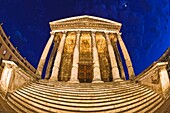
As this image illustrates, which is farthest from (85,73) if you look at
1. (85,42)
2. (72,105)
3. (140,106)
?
(140,106)

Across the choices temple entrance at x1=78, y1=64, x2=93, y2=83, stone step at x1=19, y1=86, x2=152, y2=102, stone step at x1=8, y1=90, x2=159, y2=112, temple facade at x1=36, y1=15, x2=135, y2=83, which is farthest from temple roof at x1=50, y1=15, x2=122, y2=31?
stone step at x1=8, y1=90, x2=159, y2=112

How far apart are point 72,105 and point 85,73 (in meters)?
12.7

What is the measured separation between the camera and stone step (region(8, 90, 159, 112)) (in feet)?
25.7

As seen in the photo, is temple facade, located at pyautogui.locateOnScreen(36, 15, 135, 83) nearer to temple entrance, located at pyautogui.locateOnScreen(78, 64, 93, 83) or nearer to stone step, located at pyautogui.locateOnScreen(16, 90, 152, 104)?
temple entrance, located at pyautogui.locateOnScreen(78, 64, 93, 83)

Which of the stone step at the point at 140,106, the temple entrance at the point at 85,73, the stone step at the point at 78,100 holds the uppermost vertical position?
the temple entrance at the point at 85,73

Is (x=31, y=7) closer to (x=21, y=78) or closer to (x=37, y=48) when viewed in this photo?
(x=37, y=48)

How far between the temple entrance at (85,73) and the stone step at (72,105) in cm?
1184

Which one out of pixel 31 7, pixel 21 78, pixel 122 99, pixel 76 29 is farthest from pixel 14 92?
pixel 31 7

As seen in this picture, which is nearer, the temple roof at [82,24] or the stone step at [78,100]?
the stone step at [78,100]

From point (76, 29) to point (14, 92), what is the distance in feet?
49.2

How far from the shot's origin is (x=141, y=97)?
28.5 feet

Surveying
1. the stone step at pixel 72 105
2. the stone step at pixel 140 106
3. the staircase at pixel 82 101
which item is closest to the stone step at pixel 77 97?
the staircase at pixel 82 101

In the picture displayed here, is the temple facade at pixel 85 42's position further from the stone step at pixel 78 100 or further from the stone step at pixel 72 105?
the stone step at pixel 72 105

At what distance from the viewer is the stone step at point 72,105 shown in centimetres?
784
